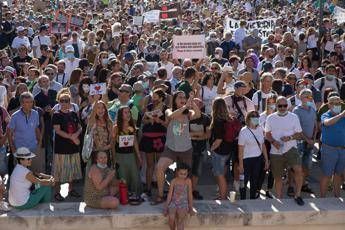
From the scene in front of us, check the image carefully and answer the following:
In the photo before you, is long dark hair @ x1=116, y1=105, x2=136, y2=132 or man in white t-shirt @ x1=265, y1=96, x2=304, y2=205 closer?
long dark hair @ x1=116, y1=105, x2=136, y2=132

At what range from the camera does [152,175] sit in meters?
9.38

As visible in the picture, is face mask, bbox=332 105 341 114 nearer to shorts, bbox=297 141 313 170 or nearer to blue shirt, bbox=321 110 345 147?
blue shirt, bbox=321 110 345 147

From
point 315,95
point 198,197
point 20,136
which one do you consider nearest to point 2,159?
point 20,136

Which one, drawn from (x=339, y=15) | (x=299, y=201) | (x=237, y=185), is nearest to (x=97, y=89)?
(x=237, y=185)

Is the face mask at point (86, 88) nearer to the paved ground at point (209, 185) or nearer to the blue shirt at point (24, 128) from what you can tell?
the blue shirt at point (24, 128)

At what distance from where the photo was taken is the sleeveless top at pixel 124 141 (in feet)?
28.2

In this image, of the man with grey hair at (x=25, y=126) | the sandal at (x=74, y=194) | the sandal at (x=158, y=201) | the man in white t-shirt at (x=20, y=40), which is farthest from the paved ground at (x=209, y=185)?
the man in white t-shirt at (x=20, y=40)

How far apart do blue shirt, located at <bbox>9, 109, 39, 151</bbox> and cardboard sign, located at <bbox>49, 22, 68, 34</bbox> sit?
31.8ft

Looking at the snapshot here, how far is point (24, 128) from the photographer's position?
29.2ft

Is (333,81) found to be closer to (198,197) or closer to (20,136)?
(198,197)

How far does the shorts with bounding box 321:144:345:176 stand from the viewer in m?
8.98

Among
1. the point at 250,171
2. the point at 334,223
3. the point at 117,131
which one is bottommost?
the point at 334,223

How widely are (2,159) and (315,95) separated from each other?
5193 mm

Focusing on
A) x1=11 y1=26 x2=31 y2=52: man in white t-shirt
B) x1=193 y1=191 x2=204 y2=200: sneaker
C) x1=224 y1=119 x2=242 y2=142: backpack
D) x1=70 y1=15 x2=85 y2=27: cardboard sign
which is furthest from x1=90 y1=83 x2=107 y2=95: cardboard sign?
x1=70 y1=15 x2=85 y2=27: cardboard sign
